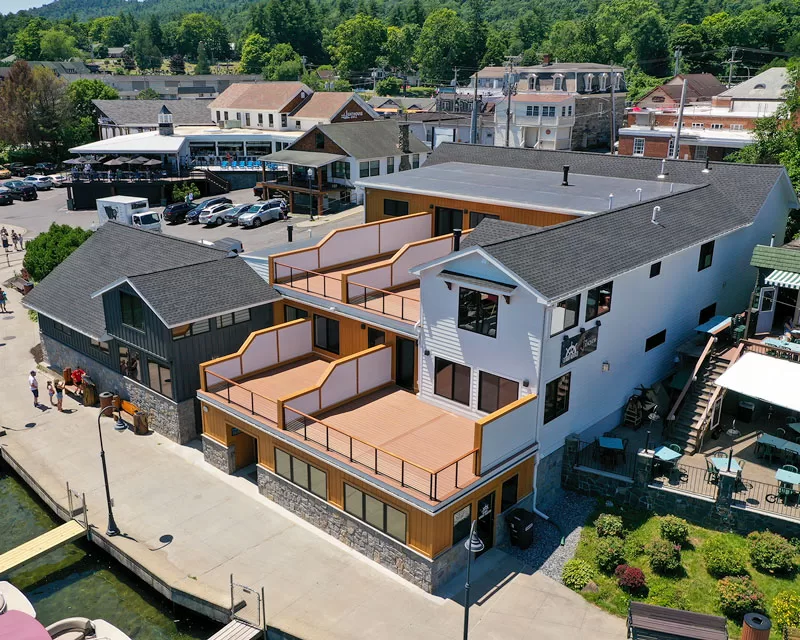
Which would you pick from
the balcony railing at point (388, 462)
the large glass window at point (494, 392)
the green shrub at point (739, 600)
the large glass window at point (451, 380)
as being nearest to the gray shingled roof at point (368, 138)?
the large glass window at point (451, 380)

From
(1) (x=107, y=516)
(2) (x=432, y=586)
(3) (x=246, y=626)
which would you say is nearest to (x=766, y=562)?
(2) (x=432, y=586)

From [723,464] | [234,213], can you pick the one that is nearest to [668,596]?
[723,464]

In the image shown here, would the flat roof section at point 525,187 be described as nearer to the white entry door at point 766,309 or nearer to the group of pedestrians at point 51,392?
the white entry door at point 766,309

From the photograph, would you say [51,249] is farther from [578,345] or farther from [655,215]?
[655,215]

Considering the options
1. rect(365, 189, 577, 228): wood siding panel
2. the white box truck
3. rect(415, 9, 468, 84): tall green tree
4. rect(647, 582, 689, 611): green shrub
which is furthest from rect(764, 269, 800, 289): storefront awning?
rect(415, 9, 468, 84): tall green tree

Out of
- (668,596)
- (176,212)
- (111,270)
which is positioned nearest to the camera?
(668,596)

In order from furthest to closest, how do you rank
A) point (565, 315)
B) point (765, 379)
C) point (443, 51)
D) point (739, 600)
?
point (443, 51)
point (765, 379)
point (565, 315)
point (739, 600)

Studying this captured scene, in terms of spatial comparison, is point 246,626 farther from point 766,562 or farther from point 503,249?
point 766,562
